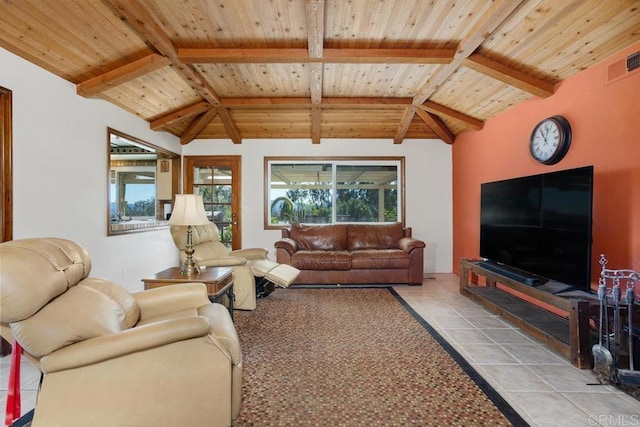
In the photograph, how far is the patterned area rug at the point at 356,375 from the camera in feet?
5.65

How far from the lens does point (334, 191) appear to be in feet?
19.2

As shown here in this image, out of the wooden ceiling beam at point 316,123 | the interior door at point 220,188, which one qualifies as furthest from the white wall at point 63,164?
the wooden ceiling beam at point 316,123

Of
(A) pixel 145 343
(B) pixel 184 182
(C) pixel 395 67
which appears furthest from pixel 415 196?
(A) pixel 145 343

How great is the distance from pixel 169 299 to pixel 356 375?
1.31m

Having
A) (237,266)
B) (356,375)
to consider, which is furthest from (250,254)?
(356,375)

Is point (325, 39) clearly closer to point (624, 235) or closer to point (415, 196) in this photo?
point (624, 235)

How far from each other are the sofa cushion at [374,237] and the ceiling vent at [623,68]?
10.6 ft

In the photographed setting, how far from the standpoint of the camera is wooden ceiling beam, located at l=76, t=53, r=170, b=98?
313 centimetres

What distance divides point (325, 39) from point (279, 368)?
286 centimetres

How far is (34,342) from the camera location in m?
1.26

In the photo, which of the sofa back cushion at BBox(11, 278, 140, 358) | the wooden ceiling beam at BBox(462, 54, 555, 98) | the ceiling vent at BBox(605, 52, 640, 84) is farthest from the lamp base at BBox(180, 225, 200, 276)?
the ceiling vent at BBox(605, 52, 640, 84)

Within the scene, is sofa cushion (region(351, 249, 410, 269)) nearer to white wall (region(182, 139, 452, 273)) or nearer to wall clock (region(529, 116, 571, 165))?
white wall (region(182, 139, 452, 273))

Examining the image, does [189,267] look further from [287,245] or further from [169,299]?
[287,245]

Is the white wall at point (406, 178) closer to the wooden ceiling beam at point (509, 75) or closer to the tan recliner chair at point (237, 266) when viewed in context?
the tan recliner chair at point (237, 266)
